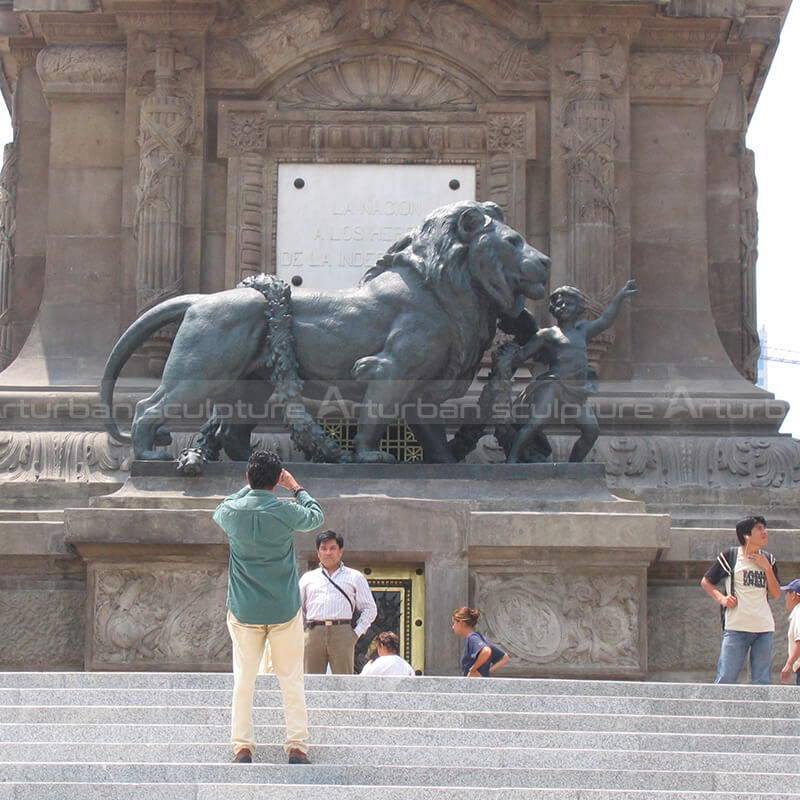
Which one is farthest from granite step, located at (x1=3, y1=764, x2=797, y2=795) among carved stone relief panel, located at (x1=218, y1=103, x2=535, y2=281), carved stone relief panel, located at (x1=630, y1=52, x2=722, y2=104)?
carved stone relief panel, located at (x1=630, y1=52, x2=722, y2=104)

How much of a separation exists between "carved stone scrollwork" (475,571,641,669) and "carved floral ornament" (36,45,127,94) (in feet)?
28.6

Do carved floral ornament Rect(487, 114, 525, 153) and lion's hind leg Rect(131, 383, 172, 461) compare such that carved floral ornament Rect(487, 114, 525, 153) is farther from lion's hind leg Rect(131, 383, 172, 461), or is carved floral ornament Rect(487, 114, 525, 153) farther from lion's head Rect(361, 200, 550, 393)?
lion's hind leg Rect(131, 383, 172, 461)

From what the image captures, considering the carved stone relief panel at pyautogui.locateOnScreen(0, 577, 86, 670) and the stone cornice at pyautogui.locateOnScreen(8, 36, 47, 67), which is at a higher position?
the stone cornice at pyautogui.locateOnScreen(8, 36, 47, 67)

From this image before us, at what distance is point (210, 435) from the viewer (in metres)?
19.8

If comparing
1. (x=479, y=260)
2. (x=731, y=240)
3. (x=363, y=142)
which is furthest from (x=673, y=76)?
(x=479, y=260)

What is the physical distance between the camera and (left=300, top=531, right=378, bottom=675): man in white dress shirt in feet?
52.2

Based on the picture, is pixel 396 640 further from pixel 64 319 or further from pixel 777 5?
pixel 777 5

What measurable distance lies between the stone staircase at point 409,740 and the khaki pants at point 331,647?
1.55 metres

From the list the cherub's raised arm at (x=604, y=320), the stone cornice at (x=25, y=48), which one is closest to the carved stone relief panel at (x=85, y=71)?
the stone cornice at (x=25, y=48)

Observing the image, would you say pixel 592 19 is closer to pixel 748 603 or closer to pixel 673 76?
pixel 673 76

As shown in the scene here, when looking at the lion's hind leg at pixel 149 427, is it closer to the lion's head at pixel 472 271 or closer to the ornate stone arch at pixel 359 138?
the lion's head at pixel 472 271

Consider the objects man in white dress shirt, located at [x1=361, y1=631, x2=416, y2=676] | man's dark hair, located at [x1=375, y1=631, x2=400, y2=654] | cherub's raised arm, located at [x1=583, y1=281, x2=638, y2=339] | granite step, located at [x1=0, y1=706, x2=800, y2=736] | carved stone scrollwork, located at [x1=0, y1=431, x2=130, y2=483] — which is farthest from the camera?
carved stone scrollwork, located at [x1=0, y1=431, x2=130, y2=483]

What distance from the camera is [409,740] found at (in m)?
13.1

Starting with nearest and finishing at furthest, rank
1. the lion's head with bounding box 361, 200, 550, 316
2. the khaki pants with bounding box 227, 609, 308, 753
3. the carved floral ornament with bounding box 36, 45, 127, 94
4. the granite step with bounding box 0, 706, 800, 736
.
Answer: the khaki pants with bounding box 227, 609, 308, 753
the granite step with bounding box 0, 706, 800, 736
the lion's head with bounding box 361, 200, 550, 316
the carved floral ornament with bounding box 36, 45, 127, 94
